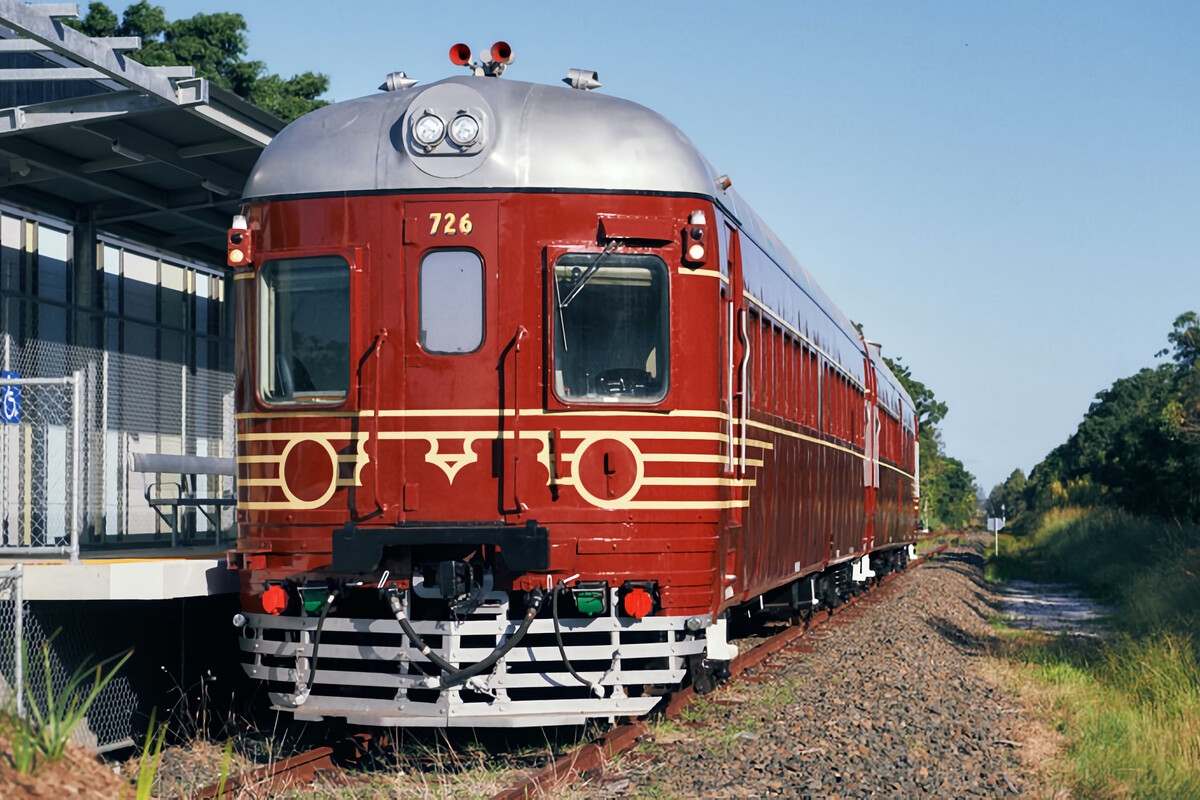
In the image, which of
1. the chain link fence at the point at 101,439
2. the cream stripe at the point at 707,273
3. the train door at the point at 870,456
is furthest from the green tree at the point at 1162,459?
the cream stripe at the point at 707,273

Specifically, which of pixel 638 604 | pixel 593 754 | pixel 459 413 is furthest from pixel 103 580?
pixel 638 604

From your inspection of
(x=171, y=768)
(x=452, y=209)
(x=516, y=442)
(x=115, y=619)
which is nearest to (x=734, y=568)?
(x=516, y=442)

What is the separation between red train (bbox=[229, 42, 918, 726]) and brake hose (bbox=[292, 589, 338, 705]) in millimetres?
23

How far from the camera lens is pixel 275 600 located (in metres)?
7.78

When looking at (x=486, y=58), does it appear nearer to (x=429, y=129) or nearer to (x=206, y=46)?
(x=429, y=129)

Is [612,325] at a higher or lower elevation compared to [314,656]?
higher

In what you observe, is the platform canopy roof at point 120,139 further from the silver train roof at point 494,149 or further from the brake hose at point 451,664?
the brake hose at point 451,664

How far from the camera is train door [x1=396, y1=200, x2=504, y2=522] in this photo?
25.6 ft

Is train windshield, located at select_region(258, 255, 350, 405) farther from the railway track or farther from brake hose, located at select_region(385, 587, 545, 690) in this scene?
the railway track

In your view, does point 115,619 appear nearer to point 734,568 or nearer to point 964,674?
point 734,568

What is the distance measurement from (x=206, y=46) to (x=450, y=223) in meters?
28.2

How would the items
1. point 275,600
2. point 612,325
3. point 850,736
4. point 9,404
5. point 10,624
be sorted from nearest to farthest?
point 275,600, point 612,325, point 10,624, point 850,736, point 9,404

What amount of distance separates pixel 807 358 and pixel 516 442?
5.15 metres

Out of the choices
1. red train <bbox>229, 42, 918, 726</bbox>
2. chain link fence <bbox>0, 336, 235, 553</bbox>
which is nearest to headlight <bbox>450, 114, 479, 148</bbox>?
red train <bbox>229, 42, 918, 726</bbox>
